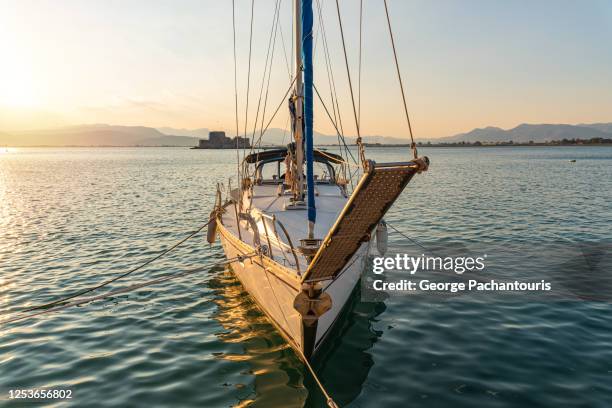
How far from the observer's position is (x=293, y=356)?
7.54 meters

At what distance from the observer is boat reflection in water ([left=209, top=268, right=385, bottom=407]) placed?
644 centimetres

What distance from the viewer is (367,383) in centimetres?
671

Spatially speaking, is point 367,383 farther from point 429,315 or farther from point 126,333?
point 126,333

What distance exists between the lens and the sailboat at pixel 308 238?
16.0 ft

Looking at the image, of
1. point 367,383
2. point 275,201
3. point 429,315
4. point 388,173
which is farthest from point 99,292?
point 388,173

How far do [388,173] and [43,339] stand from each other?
8.32m

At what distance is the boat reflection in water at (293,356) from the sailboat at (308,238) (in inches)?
13.7

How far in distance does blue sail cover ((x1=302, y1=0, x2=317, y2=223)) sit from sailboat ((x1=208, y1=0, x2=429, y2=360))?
0.06 feet
